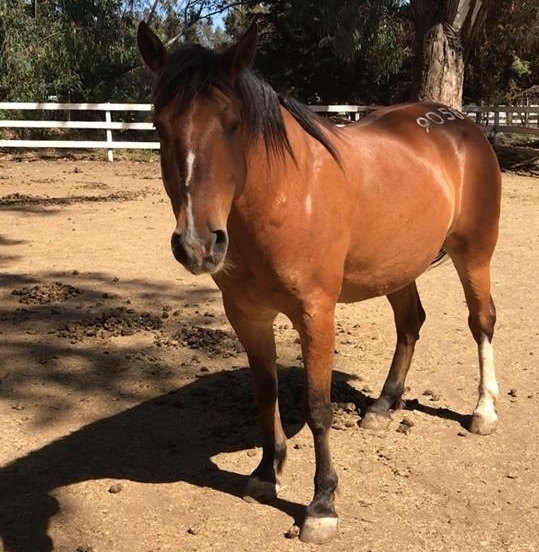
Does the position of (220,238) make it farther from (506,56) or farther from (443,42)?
(506,56)

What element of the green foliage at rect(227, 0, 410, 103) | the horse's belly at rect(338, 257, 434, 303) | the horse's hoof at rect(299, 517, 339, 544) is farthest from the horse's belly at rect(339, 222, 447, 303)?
→ the green foliage at rect(227, 0, 410, 103)

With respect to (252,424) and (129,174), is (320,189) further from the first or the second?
(129,174)

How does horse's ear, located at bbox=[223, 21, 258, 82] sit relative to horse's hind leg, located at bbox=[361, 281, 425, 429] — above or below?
Answer: above

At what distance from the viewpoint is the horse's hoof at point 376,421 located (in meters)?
3.96

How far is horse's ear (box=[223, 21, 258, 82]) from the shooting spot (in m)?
2.33

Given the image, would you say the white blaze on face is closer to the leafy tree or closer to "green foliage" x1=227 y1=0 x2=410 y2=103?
"green foliage" x1=227 y1=0 x2=410 y2=103

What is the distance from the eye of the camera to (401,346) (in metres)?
4.27

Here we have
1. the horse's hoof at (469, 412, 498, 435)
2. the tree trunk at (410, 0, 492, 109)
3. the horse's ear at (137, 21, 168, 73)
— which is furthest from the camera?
the tree trunk at (410, 0, 492, 109)

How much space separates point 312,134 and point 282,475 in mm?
1643

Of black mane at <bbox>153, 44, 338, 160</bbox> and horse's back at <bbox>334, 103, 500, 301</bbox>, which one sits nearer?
black mane at <bbox>153, 44, 338, 160</bbox>

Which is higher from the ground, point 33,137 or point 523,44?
point 523,44

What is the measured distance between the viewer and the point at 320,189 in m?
2.87

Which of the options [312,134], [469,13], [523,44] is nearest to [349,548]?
[312,134]

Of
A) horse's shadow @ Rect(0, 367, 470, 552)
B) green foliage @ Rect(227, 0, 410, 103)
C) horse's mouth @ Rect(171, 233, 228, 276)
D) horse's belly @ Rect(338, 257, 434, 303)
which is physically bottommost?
horse's shadow @ Rect(0, 367, 470, 552)
